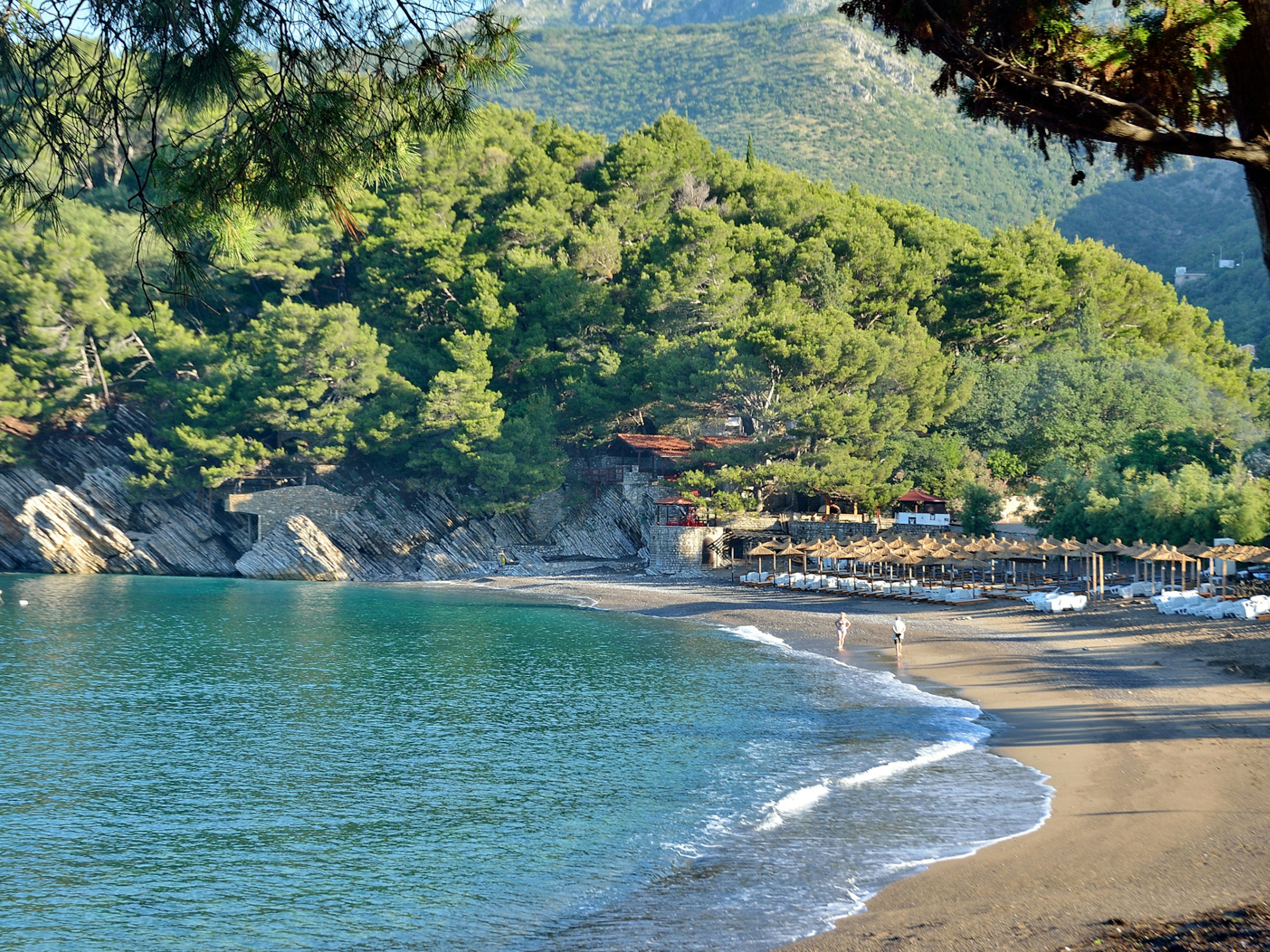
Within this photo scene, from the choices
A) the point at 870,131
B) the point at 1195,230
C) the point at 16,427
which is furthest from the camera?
the point at 870,131

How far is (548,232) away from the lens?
5612 centimetres

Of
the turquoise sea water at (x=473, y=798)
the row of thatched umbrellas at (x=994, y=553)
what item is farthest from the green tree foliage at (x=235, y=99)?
the row of thatched umbrellas at (x=994, y=553)

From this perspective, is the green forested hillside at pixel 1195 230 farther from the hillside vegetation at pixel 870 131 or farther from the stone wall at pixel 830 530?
the stone wall at pixel 830 530

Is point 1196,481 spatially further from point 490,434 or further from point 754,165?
point 754,165

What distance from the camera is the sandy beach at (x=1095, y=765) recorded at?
29.7 ft

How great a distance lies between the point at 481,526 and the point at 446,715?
33.5 metres

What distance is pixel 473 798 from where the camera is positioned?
573 inches

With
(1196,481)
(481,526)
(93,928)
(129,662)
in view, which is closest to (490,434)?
(481,526)

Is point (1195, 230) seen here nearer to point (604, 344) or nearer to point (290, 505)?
point (604, 344)

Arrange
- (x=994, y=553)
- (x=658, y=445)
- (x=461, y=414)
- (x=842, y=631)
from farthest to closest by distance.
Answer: (x=658, y=445), (x=461, y=414), (x=994, y=553), (x=842, y=631)

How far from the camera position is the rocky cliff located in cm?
5241

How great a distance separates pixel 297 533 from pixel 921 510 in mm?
28818

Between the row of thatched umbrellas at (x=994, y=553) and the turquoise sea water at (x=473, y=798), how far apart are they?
33.9 feet

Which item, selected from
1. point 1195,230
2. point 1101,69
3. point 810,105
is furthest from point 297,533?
point 810,105
